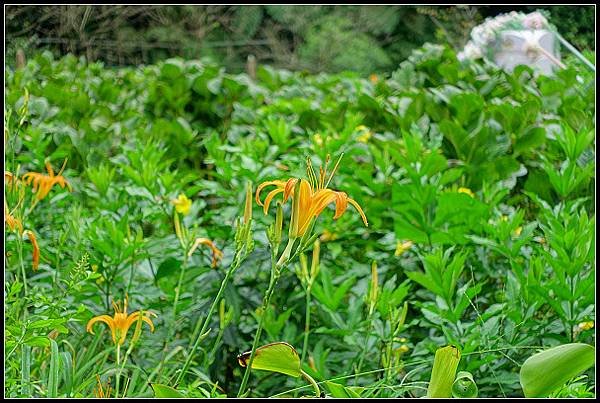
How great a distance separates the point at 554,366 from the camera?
2.30 ft

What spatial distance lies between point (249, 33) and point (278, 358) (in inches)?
342

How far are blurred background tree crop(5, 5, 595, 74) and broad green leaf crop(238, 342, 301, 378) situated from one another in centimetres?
280

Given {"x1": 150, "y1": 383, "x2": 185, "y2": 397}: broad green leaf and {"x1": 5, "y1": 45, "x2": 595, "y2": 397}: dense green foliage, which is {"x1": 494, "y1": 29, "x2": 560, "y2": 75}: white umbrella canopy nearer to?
{"x1": 5, "y1": 45, "x2": 595, "y2": 397}: dense green foliage

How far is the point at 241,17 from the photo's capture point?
29.8 feet

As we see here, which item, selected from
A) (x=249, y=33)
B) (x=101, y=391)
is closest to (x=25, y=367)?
(x=101, y=391)

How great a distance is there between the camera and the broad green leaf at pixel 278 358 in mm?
725

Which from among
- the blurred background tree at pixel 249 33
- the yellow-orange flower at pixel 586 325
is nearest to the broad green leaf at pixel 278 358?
the yellow-orange flower at pixel 586 325

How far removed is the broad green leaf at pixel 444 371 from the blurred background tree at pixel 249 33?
2.79 metres

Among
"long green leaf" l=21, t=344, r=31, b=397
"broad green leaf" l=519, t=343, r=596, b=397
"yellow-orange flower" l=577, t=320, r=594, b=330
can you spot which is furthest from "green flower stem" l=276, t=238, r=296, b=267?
"yellow-orange flower" l=577, t=320, r=594, b=330

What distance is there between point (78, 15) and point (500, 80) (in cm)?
342

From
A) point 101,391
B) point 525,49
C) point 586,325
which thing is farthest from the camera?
point 525,49

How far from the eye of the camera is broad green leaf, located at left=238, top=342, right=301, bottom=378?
73cm

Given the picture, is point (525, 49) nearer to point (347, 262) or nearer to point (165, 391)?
point (347, 262)

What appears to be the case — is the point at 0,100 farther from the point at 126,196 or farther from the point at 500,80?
the point at 500,80
